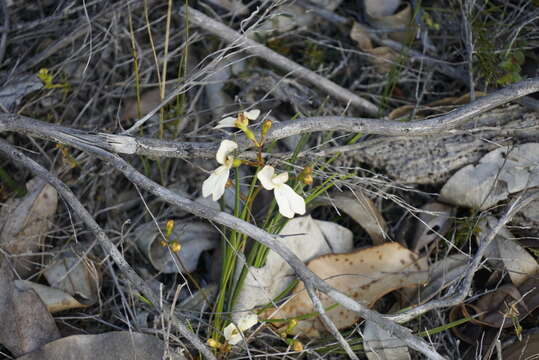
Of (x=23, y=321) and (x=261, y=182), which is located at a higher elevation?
(x=261, y=182)

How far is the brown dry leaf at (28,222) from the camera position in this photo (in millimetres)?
1866

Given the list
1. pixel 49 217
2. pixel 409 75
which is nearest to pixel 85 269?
pixel 49 217

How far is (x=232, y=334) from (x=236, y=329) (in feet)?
0.06

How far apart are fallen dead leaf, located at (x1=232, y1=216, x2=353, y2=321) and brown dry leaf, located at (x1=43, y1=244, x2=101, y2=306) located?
512mm

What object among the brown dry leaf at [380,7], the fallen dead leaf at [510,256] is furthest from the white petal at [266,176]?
the brown dry leaf at [380,7]

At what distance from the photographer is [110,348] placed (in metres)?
1.60

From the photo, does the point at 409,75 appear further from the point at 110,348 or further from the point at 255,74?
the point at 110,348

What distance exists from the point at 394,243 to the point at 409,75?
0.77 metres

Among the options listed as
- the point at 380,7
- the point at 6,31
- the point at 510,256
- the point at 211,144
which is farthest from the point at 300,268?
the point at 6,31

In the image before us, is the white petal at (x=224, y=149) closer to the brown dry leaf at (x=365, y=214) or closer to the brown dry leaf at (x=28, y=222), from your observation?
the brown dry leaf at (x=365, y=214)

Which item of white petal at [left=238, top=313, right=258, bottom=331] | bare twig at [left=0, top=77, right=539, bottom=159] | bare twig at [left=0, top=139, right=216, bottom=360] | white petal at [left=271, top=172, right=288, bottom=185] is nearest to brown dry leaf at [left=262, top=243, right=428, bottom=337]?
white petal at [left=238, top=313, right=258, bottom=331]

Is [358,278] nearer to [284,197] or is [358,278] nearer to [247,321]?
[247,321]

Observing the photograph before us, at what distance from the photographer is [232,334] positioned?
1531 millimetres

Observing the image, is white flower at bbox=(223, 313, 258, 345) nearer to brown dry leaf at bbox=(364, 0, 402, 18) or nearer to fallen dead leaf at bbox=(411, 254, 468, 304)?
fallen dead leaf at bbox=(411, 254, 468, 304)
